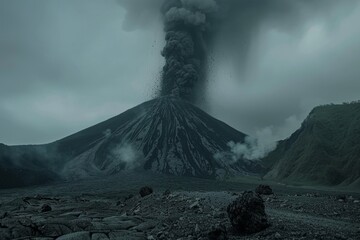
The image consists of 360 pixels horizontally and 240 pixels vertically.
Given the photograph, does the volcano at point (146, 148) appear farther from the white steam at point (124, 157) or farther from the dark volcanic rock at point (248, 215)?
the dark volcanic rock at point (248, 215)

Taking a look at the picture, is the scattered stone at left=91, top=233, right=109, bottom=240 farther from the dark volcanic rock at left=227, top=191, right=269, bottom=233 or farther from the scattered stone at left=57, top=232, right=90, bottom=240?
the dark volcanic rock at left=227, top=191, right=269, bottom=233

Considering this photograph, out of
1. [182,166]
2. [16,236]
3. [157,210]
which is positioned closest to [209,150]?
[182,166]

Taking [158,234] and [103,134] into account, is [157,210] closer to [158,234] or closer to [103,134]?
[158,234]

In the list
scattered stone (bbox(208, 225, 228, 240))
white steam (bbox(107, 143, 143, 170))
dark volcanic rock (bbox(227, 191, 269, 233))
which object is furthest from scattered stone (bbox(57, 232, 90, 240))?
white steam (bbox(107, 143, 143, 170))

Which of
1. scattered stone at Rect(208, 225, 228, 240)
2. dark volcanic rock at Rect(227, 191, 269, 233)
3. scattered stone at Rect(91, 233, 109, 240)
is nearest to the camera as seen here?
scattered stone at Rect(208, 225, 228, 240)

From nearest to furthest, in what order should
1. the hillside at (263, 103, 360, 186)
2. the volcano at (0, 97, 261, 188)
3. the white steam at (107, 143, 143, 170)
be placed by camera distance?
the hillside at (263, 103, 360, 186) → the volcano at (0, 97, 261, 188) → the white steam at (107, 143, 143, 170)

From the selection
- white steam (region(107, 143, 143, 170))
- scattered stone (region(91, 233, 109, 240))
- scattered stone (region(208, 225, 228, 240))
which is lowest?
scattered stone (region(91, 233, 109, 240))

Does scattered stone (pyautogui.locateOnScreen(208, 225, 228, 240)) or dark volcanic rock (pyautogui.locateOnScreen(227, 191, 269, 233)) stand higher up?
dark volcanic rock (pyautogui.locateOnScreen(227, 191, 269, 233))

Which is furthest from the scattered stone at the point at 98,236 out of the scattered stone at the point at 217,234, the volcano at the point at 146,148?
the volcano at the point at 146,148
